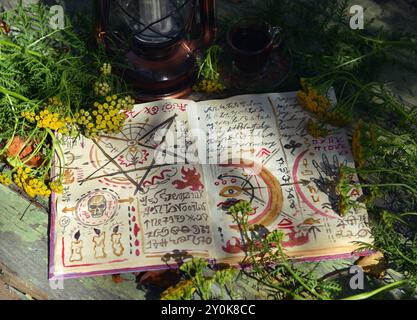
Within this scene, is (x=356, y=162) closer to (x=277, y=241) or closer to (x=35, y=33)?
(x=277, y=241)

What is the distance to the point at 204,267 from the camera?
53.6 inches

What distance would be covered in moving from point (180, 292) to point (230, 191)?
314mm

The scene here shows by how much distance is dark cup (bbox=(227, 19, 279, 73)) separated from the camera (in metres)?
1.59

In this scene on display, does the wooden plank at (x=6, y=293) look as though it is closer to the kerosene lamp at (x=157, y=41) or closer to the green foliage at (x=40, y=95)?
the green foliage at (x=40, y=95)

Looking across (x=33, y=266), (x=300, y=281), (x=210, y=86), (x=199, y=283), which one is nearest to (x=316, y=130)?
(x=210, y=86)

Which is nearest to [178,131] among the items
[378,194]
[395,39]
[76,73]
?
[76,73]

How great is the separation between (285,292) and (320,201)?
0.82 ft

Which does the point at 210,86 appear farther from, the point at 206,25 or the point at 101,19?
the point at 101,19

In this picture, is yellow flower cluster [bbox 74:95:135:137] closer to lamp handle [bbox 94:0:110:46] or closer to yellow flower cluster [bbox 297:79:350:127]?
lamp handle [bbox 94:0:110:46]

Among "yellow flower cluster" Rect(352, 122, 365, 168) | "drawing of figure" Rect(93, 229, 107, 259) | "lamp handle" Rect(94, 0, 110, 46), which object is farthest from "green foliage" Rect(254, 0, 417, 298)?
"drawing of figure" Rect(93, 229, 107, 259)

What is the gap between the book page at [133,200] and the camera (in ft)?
4.49

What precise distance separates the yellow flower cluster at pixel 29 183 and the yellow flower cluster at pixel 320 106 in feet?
2.26

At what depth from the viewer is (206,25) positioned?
62.0 inches

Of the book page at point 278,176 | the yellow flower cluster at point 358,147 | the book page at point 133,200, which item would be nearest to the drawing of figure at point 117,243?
the book page at point 133,200
